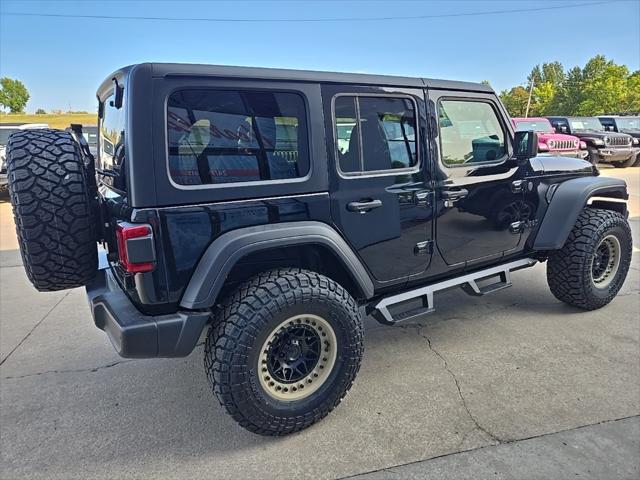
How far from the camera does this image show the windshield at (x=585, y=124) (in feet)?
54.2

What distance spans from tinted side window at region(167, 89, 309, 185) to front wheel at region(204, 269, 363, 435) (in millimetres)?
573

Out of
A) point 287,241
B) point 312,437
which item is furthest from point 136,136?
point 312,437

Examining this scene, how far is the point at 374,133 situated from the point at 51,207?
1.81 m

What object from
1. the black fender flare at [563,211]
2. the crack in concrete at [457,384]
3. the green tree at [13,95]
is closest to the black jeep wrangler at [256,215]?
the crack in concrete at [457,384]

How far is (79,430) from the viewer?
2.45 m

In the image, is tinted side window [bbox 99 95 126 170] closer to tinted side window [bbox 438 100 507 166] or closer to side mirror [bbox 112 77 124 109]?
side mirror [bbox 112 77 124 109]

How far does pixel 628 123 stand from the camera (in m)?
18.9

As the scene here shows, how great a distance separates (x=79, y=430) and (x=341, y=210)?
1898 millimetres

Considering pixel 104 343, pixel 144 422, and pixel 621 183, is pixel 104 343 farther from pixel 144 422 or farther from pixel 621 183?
pixel 621 183

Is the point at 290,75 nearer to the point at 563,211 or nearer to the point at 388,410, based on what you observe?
the point at 388,410

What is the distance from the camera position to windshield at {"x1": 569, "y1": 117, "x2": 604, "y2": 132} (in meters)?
16.5

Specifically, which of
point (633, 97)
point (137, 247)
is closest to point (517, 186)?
point (137, 247)

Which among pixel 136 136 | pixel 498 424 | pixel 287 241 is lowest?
pixel 498 424

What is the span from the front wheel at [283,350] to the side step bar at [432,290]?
14.5 inches
